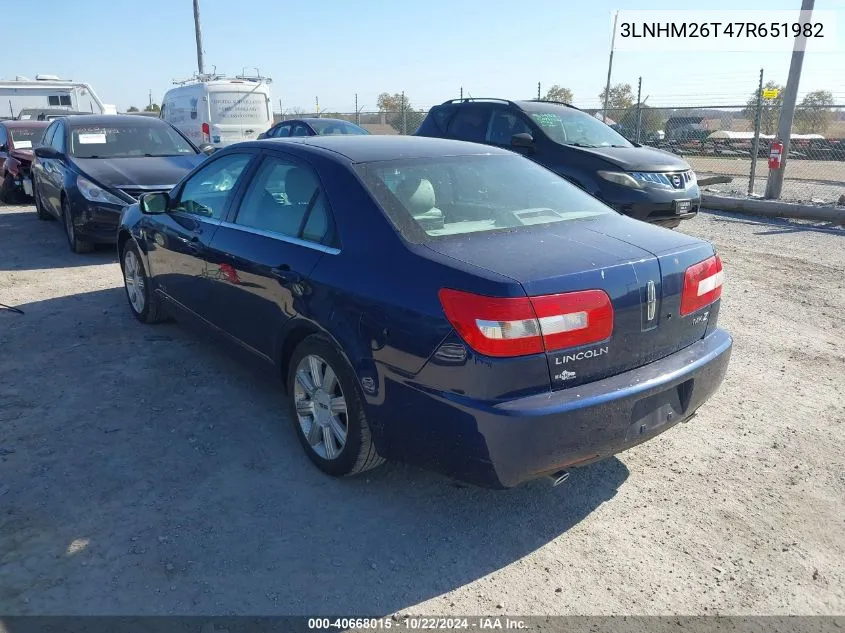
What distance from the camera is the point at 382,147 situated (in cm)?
372

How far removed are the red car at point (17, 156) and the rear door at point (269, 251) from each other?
978 centimetres

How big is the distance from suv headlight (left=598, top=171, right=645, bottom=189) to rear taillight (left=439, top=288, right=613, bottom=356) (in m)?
5.74

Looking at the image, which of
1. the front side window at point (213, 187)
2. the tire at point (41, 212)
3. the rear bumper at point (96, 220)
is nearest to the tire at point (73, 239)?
the rear bumper at point (96, 220)

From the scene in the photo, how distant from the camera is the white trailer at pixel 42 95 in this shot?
19203mm

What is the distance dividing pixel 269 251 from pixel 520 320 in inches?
63.5

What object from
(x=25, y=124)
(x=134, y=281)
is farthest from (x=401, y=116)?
(x=134, y=281)

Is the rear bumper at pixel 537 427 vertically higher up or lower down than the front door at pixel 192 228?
lower down

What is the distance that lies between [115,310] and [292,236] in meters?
3.34

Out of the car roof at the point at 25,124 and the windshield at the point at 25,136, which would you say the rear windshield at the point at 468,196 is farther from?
the car roof at the point at 25,124

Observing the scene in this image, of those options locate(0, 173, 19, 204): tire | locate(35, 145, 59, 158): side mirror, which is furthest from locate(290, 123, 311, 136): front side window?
locate(0, 173, 19, 204): tire

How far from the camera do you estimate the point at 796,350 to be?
5020 millimetres

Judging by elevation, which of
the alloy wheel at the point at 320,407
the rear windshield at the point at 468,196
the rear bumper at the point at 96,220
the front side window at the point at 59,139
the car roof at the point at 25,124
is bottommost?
the alloy wheel at the point at 320,407

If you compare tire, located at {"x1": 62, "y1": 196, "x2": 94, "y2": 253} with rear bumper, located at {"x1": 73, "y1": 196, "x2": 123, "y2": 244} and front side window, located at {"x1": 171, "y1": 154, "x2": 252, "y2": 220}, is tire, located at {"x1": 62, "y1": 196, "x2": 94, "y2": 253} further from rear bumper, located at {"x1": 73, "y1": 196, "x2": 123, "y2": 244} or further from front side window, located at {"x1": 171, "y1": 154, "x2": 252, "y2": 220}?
front side window, located at {"x1": 171, "y1": 154, "x2": 252, "y2": 220}

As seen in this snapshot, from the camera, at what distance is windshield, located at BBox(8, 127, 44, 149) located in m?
12.6
